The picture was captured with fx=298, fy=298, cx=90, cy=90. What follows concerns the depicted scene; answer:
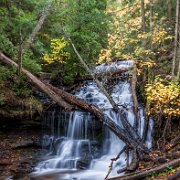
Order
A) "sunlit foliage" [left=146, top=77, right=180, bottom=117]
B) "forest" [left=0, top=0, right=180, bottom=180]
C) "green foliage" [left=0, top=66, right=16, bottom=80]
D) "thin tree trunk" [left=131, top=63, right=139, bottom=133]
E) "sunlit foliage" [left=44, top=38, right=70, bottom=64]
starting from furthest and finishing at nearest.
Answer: "sunlit foliage" [left=44, top=38, right=70, bottom=64], "green foliage" [left=0, top=66, right=16, bottom=80], "thin tree trunk" [left=131, top=63, right=139, bottom=133], "forest" [left=0, top=0, right=180, bottom=180], "sunlit foliage" [left=146, top=77, right=180, bottom=117]

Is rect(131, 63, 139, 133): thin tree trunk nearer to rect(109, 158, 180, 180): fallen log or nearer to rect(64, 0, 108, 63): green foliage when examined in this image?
rect(64, 0, 108, 63): green foliage

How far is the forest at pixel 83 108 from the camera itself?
30.9ft

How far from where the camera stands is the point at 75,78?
15.2m

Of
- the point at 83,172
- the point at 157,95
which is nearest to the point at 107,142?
the point at 83,172

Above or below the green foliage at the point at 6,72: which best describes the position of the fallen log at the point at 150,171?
below

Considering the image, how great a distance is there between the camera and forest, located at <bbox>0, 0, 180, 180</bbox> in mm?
9414

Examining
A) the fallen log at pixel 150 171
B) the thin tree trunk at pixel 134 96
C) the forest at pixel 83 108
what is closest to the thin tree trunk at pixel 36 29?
the forest at pixel 83 108

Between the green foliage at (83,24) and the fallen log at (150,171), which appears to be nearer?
the fallen log at (150,171)

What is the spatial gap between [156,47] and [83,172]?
7.10 m

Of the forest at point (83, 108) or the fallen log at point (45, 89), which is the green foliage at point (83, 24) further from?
the fallen log at point (45, 89)

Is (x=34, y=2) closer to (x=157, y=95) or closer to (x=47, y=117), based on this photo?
(x=47, y=117)

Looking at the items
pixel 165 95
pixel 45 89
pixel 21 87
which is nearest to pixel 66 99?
pixel 45 89

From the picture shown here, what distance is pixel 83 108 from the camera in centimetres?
1175

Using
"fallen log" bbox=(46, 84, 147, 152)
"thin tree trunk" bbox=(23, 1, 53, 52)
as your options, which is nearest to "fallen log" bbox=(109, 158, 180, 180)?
"fallen log" bbox=(46, 84, 147, 152)
